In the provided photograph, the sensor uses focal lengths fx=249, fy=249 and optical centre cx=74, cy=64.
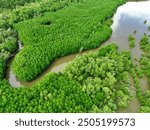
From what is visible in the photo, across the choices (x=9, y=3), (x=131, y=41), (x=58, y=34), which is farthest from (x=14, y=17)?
(x=131, y=41)

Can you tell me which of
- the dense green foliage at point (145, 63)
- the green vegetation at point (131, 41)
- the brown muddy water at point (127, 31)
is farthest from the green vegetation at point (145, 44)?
the green vegetation at point (131, 41)

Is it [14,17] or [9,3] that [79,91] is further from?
[9,3]

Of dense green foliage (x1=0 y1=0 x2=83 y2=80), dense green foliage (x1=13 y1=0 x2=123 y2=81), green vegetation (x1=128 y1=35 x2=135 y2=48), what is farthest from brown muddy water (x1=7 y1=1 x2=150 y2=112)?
dense green foliage (x1=0 y1=0 x2=83 y2=80)

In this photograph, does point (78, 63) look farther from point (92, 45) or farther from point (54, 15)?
point (54, 15)

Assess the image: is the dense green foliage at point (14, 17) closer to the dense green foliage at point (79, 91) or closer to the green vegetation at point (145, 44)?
the dense green foliage at point (79, 91)

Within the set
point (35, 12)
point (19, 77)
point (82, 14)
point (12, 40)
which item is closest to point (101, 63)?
point (19, 77)

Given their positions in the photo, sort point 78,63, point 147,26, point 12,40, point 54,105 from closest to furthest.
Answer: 1. point 54,105
2. point 78,63
3. point 12,40
4. point 147,26
